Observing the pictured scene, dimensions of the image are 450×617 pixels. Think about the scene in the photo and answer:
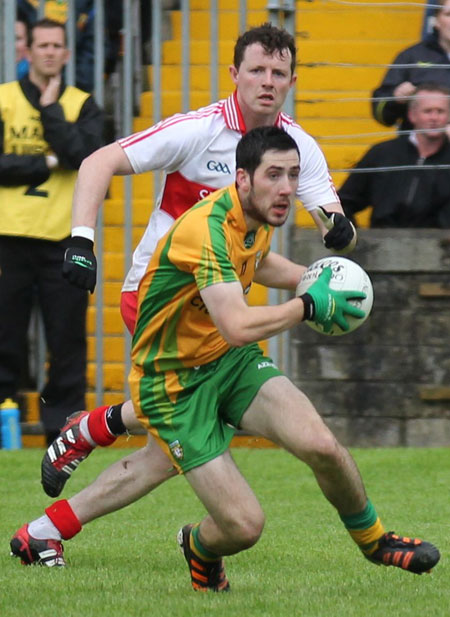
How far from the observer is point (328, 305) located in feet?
16.9

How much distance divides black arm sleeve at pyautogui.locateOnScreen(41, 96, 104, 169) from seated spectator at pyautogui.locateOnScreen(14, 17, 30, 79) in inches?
41.6

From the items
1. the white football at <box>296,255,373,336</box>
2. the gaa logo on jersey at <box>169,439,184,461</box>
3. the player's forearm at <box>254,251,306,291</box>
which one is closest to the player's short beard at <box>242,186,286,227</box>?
the white football at <box>296,255,373,336</box>

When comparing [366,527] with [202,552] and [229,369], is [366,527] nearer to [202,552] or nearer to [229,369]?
[202,552]

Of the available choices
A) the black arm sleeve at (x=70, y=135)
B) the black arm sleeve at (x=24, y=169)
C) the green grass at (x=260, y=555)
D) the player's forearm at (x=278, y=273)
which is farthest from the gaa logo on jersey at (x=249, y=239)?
the black arm sleeve at (x=24, y=169)

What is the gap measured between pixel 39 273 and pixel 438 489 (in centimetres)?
281

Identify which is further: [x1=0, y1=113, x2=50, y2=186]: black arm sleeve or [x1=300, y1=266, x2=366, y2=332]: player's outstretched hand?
[x1=0, y1=113, x2=50, y2=186]: black arm sleeve

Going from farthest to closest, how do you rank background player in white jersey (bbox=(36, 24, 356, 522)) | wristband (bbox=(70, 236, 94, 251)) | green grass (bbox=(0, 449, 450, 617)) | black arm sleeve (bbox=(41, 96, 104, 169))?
black arm sleeve (bbox=(41, 96, 104, 169))
background player in white jersey (bbox=(36, 24, 356, 522))
wristband (bbox=(70, 236, 94, 251))
green grass (bbox=(0, 449, 450, 617))

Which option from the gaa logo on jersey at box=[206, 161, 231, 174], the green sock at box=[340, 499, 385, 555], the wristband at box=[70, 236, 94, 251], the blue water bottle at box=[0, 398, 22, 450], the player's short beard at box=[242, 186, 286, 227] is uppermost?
the player's short beard at box=[242, 186, 286, 227]

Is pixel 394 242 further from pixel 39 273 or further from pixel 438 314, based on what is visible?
pixel 39 273

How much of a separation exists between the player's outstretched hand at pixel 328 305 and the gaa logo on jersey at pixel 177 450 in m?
0.69

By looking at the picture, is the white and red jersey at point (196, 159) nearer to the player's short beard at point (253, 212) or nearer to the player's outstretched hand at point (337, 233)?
the player's outstretched hand at point (337, 233)

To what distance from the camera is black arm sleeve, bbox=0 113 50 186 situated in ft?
29.3

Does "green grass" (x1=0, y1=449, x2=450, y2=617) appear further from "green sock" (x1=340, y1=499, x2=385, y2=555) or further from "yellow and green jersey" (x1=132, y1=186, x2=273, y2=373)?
"yellow and green jersey" (x1=132, y1=186, x2=273, y2=373)

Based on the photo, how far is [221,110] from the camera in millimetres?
6520
